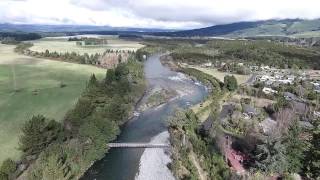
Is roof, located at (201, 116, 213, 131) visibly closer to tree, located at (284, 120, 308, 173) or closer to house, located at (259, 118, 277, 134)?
house, located at (259, 118, 277, 134)

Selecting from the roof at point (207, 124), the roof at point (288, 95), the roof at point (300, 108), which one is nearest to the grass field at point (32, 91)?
the roof at point (207, 124)

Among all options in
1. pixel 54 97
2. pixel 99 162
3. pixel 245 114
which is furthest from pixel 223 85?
pixel 99 162

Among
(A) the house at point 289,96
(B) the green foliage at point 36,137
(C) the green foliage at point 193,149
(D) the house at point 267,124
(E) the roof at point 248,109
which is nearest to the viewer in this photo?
(C) the green foliage at point 193,149

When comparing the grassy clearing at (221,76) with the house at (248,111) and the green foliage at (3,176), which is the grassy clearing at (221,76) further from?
the green foliage at (3,176)

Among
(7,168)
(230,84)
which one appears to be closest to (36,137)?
(7,168)

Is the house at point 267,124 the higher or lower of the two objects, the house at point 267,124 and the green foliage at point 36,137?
the lower

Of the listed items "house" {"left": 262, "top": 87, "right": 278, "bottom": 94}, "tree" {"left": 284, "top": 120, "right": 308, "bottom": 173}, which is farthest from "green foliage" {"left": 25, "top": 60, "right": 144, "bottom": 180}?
"house" {"left": 262, "top": 87, "right": 278, "bottom": 94}
